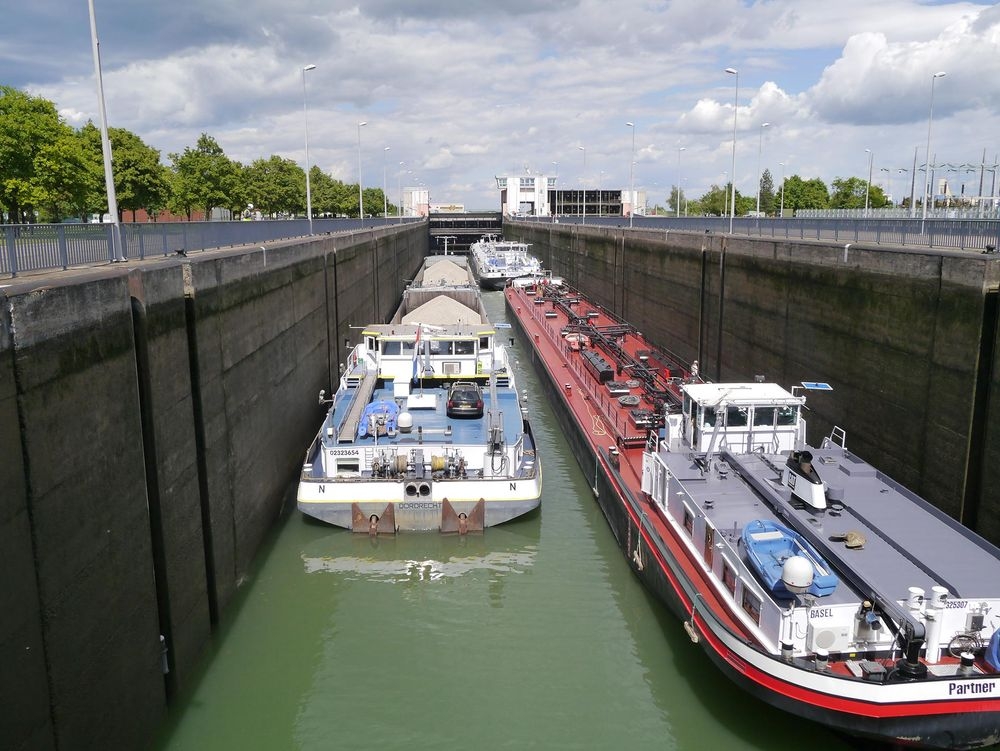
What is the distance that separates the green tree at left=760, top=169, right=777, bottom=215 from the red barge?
276ft

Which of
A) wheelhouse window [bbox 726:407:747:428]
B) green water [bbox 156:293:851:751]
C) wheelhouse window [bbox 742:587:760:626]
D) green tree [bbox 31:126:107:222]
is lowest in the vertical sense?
green water [bbox 156:293:851:751]

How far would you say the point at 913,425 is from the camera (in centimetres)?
1380

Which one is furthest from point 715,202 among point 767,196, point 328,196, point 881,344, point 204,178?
point 881,344

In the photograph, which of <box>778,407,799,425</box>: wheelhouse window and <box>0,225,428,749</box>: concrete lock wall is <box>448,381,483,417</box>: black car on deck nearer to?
<box>0,225,428,749</box>: concrete lock wall

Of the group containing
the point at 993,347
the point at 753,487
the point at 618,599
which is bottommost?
the point at 618,599

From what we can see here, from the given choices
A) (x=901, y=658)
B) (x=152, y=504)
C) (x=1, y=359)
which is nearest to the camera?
(x=1, y=359)

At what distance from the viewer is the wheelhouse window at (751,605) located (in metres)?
10.1

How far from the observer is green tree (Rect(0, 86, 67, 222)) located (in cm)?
2888

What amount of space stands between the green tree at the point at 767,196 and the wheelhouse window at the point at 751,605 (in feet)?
291

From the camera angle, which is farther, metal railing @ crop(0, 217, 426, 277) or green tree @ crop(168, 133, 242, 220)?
green tree @ crop(168, 133, 242, 220)

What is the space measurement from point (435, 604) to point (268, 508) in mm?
4976

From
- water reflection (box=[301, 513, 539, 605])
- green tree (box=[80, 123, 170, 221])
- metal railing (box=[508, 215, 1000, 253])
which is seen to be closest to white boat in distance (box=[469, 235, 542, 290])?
green tree (box=[80, 123, 170, 221])

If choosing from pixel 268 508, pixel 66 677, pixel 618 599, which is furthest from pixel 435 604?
pixel 66 677

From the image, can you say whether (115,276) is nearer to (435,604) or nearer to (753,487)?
(435,604)
